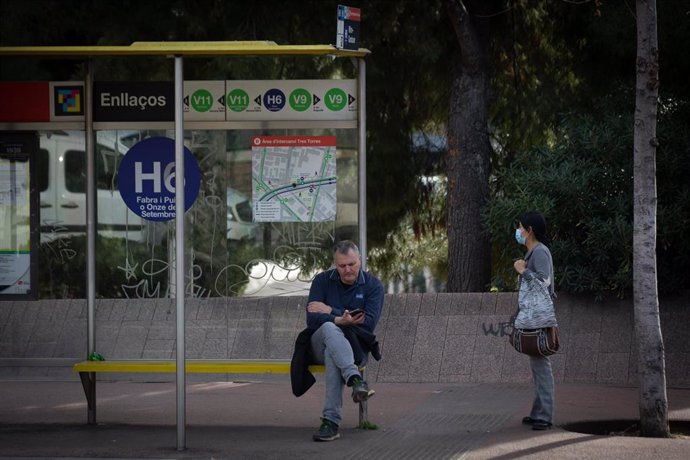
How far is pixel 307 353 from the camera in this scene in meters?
8.41

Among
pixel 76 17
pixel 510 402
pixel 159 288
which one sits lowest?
pixel 510 402

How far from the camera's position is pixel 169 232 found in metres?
10.9

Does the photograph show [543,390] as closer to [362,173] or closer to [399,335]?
[362,173]

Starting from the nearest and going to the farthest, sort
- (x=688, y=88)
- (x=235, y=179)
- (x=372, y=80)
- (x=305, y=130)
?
(x=305, y=130), (x=235, y=179), (x=688, y=88), (x=372, y=80)

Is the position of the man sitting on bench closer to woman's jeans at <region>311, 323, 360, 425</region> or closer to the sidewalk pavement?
woman's jeans at <region>311, 323, 360, 425</region>

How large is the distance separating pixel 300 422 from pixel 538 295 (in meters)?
2.01

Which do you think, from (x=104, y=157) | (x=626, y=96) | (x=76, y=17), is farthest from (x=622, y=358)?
(x=76, y=17)

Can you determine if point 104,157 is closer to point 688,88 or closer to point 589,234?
point 589,234

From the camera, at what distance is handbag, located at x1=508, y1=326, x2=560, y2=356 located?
842 cm

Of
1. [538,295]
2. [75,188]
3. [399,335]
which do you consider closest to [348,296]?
[538,295]

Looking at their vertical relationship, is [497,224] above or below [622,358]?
above

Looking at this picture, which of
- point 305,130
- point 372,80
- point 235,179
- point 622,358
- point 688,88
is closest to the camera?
point 305,130

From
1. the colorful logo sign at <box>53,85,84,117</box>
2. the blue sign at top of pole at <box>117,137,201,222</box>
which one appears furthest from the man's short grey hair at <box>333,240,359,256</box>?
the colorful logo sign at <box>53,85,84,117</box>

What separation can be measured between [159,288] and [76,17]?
15.3 feet
